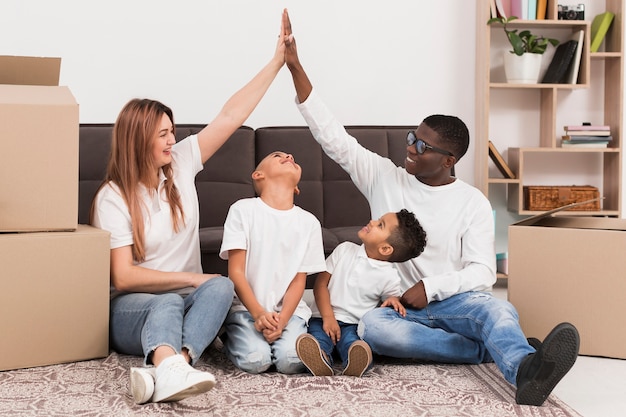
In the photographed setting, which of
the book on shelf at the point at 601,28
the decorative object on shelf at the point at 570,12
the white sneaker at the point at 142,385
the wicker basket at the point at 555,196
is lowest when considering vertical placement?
the white sneaker at the point at 142,385

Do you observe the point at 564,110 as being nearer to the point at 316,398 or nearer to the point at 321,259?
the point at 321,259

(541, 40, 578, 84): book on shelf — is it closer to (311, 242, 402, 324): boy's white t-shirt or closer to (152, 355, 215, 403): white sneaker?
(311, 242, 402, 324): boy's white t-shirt

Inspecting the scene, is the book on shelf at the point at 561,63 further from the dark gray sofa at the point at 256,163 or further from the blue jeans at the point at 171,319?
the blue jeans at the point at 171,319

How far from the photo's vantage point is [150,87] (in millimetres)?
4344

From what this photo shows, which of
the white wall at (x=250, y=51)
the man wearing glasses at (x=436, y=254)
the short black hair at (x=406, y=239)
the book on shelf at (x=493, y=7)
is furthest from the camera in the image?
the book on shelf at (x=493, y=7)

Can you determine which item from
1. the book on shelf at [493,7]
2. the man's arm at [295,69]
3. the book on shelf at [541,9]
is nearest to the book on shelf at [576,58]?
the book on shelf at [541,9]

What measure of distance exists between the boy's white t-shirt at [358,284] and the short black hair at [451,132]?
0.47 meters

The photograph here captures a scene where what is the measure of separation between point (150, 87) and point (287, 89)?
0.74 metres

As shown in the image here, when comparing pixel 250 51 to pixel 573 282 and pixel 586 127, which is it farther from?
pixel 573 282

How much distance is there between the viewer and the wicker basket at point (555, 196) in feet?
14.7

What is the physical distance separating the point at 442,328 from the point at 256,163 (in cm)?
157

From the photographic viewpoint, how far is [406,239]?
262 centimetres

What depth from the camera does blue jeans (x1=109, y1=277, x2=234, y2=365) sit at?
2.29m

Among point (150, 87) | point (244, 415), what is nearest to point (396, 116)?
point (150, 87)
